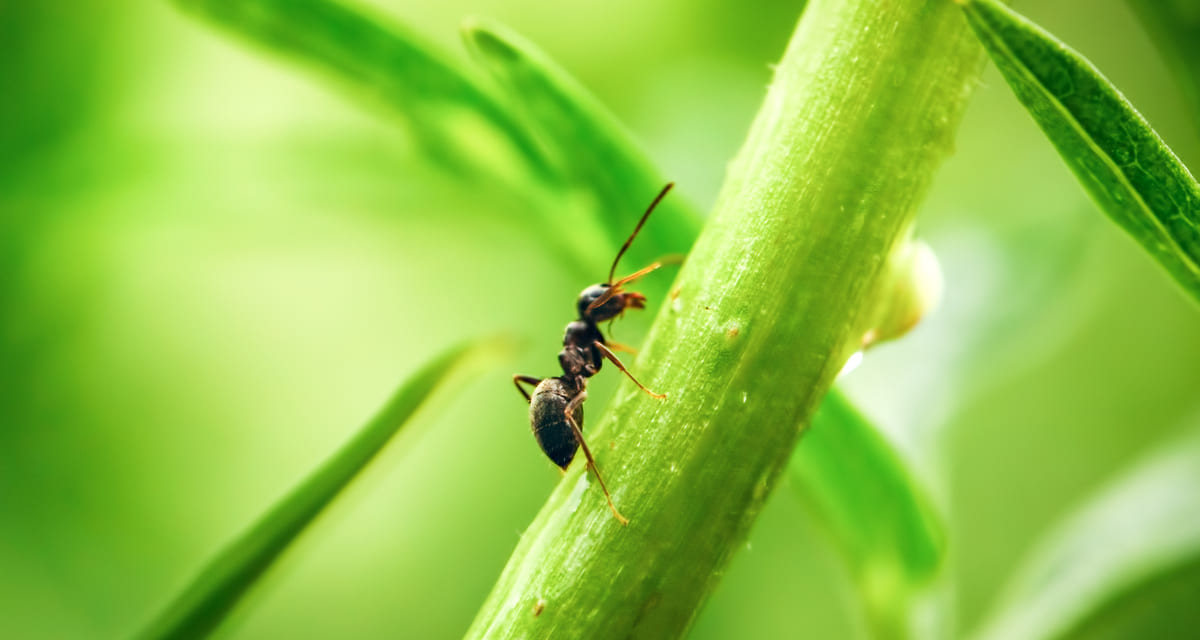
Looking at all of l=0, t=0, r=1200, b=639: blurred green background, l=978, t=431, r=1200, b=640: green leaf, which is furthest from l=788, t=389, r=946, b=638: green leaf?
l=0, t=0, r=1200, b=639: blurred green background

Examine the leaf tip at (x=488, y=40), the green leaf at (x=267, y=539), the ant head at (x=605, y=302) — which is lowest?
the green leaf at (x=267, y=539)

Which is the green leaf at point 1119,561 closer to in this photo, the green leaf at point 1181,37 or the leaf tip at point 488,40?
the green leaf at point 1181,37

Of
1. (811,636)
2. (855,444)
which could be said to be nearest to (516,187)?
(855,444)

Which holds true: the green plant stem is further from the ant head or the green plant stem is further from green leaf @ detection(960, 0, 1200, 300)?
the ant head

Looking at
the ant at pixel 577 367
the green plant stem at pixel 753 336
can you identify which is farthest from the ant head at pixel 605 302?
the green plant stem at pixel 753 336

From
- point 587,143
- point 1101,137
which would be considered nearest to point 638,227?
point 587,143
